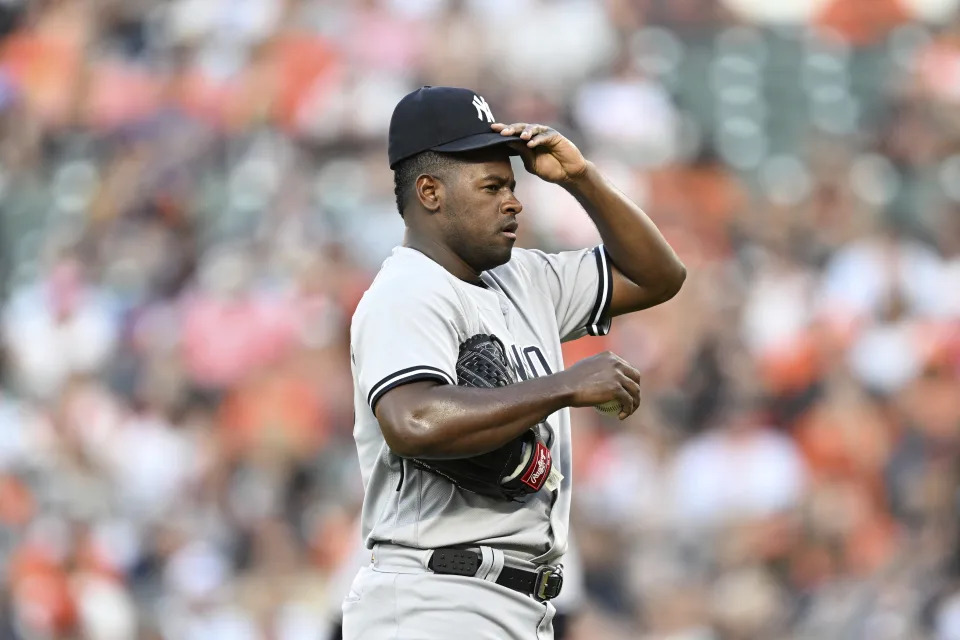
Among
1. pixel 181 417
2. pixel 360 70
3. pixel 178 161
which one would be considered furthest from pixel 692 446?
pixel 178 161

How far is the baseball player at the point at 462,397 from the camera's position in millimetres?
2859

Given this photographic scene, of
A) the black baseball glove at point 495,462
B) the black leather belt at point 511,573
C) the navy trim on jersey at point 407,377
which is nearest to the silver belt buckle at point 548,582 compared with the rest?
the black leather belt at point 511,573

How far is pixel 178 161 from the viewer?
10336mm

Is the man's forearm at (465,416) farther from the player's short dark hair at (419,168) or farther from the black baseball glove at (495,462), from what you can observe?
the player's short dark hair at (419,168)

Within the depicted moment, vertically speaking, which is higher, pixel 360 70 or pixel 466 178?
pixel 360 70

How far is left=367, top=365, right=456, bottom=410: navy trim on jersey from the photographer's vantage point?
9.47ft

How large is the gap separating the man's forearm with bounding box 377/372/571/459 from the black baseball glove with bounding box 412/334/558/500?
0.11 m

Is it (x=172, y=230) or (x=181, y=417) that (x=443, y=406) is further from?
(x=172, y=230)

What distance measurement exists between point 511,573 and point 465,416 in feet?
1.51

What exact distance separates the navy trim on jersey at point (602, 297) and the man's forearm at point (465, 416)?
704 millimetres

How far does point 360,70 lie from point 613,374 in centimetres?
746

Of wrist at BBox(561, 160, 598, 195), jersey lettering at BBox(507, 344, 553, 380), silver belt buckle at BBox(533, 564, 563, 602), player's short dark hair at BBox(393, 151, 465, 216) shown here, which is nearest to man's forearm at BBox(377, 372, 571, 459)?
jersey lettering at BBox(507, 344, 553, 380)

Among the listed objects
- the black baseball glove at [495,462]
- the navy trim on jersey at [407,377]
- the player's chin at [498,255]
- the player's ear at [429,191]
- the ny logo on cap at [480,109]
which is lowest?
the black baseball glove at [495,462]

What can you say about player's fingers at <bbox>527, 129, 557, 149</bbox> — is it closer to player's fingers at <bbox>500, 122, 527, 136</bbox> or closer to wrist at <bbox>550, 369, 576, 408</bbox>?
player's fingers at <bbox>500, 122, 527, 136</bbox>
